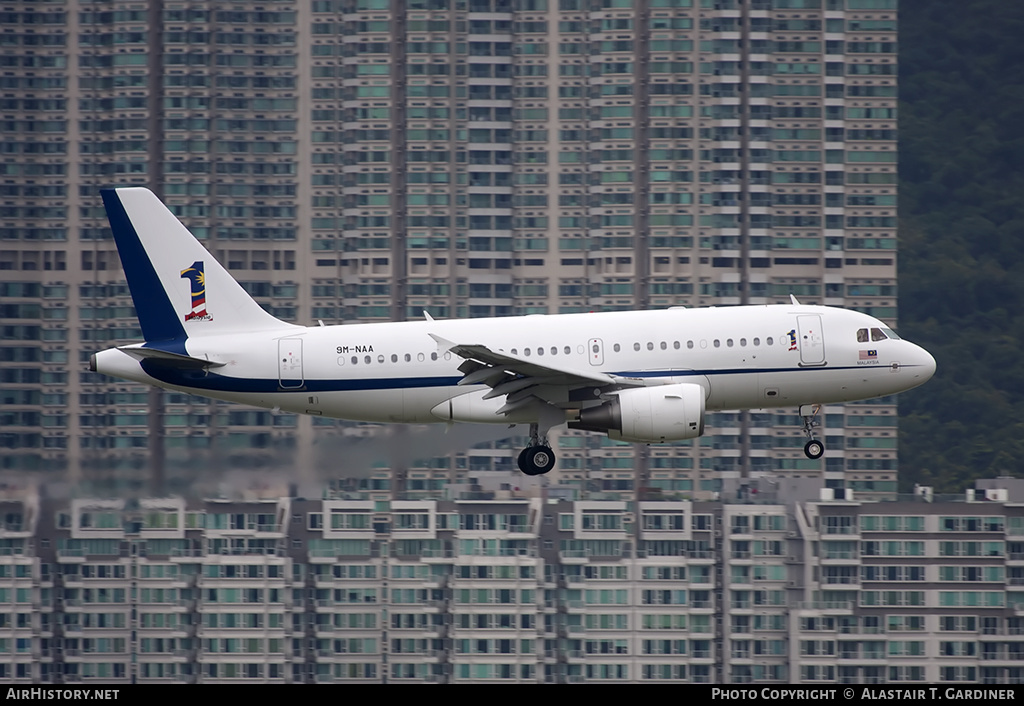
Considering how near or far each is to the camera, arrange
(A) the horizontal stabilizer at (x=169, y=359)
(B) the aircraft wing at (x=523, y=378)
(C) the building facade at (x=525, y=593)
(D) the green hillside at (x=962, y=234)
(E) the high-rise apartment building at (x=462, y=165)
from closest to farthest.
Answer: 1. (B) the aircraft wing at (x=523, y=378)
2. (A) the horizontal stabilizer at (x=169, y=359)
3. (C) the building facade at (x=525, y=593)
4. (E) the high-rise apartment building at (x=462, y=165)
5. (D) the green hillside at (x=962, y=234)

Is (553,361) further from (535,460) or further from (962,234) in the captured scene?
(962,234)

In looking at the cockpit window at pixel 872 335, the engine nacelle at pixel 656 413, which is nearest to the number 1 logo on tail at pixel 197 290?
the engine nacelle at pixel 656 413

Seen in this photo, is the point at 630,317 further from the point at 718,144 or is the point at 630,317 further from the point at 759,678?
the point at 718,144

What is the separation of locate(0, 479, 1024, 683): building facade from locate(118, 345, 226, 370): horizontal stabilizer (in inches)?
2518

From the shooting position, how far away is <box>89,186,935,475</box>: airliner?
1501 inches

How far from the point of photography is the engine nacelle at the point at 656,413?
37.0 metres

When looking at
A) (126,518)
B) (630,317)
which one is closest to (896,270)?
(126,518)

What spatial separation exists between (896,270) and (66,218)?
78.2 meters

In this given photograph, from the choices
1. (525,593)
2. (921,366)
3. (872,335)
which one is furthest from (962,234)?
(872,335)

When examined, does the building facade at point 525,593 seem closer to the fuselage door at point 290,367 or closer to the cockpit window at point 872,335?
the fuselage door at point 290,367

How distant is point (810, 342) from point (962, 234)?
367 feet

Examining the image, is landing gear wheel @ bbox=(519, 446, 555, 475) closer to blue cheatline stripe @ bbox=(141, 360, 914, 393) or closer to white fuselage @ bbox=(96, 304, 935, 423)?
white fuselage @ bbox=(96, 304, 935, 423)

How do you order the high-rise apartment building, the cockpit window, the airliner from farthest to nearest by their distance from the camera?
the high-rise apartment building < the cockpit window < the airliner

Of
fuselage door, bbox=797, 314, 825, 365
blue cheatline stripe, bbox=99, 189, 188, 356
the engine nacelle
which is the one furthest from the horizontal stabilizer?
fuselage door, bbox=797, 314, 825, 365
